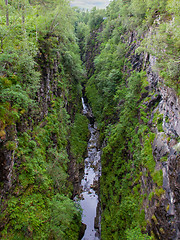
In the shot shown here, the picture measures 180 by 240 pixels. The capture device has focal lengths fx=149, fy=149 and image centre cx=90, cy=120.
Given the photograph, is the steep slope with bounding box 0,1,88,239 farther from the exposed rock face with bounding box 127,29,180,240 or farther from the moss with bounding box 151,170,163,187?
the moss with bounding box 151,170,163,187

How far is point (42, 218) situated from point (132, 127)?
14.2 meters

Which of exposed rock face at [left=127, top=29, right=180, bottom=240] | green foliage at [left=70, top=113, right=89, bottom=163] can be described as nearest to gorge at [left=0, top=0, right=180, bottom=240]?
exposed rock face at [left=127, top=29, right=180, bottom=240]

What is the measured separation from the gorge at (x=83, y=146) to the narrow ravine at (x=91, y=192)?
0.45 ft

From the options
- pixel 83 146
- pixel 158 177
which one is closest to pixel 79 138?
pixel 83 146

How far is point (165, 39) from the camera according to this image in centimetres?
1155

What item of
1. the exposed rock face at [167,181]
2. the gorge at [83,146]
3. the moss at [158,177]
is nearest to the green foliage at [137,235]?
the gorge at [83,146]

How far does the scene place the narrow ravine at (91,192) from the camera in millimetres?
19297

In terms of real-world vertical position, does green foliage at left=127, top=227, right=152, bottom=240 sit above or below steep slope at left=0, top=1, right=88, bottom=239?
below

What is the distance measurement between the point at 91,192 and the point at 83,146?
832 centimetres

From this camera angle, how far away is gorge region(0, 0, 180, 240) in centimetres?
1015

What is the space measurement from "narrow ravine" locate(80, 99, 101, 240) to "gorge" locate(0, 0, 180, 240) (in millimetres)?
136

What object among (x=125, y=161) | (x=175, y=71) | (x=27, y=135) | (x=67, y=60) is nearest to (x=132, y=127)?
(x=125, y=161)

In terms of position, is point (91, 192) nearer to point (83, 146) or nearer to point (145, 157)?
point (83, 146)

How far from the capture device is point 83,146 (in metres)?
28.7
